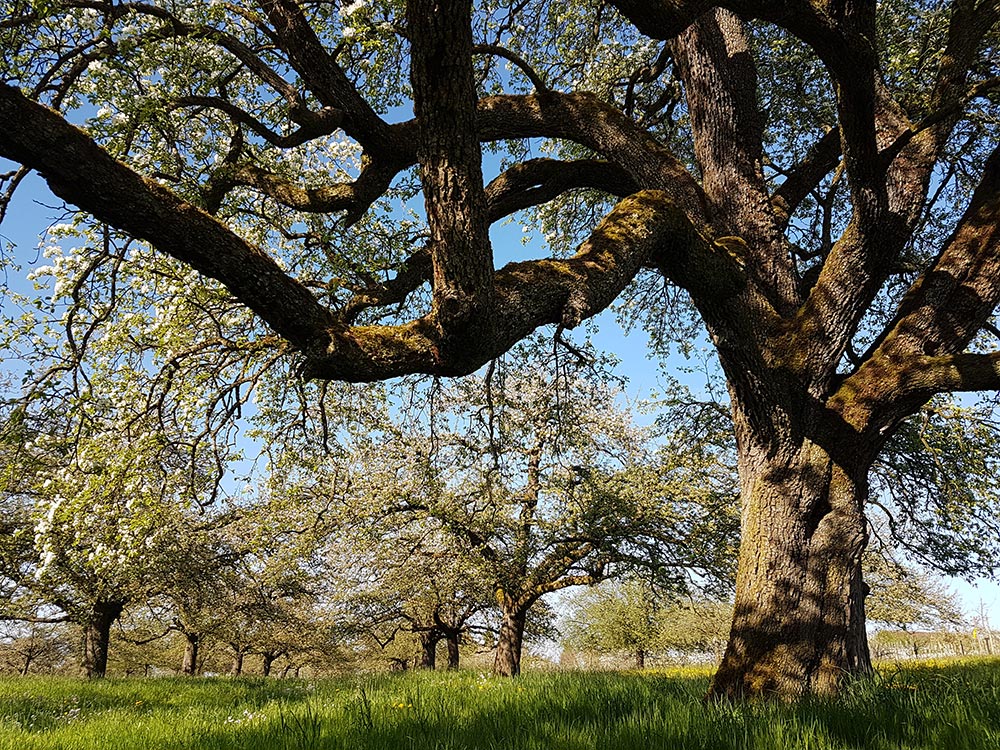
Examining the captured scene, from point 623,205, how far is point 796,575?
4.34 m

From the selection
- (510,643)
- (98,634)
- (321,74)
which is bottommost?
(510,643)

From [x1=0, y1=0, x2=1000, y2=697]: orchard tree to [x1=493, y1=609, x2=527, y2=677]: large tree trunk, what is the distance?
11.6 meters

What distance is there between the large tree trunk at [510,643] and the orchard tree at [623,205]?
38.0ft

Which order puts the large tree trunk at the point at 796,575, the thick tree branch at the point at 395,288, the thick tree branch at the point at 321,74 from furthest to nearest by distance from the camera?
Answer: the thick tree branch at the point at 395,288, the thick tree branch at the point at 321,74, the large tree trunk at the point at 796,575

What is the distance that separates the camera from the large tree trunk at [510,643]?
672 inches

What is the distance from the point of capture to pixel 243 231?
941cm

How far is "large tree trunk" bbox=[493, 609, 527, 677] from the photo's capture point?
56.0 ft

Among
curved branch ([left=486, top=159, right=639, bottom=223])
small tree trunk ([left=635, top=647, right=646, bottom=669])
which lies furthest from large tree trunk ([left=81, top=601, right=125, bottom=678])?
small tree trunk ([left=635, top=647, right=646, bottom=669])

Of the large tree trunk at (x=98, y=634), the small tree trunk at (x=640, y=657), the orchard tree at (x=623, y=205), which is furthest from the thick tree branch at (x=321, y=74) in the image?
the small tree trunk at (x=640, y=657)

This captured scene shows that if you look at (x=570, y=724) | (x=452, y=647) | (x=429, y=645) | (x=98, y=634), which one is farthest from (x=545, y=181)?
(x=429, y=645)

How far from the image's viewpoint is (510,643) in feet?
57.1

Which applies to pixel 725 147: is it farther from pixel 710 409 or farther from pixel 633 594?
pixel 633 594

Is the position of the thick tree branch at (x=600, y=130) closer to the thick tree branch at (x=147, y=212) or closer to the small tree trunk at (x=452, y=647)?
the thick tree branch at (x=147, y=212)

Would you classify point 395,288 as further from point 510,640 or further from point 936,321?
point 510,640
